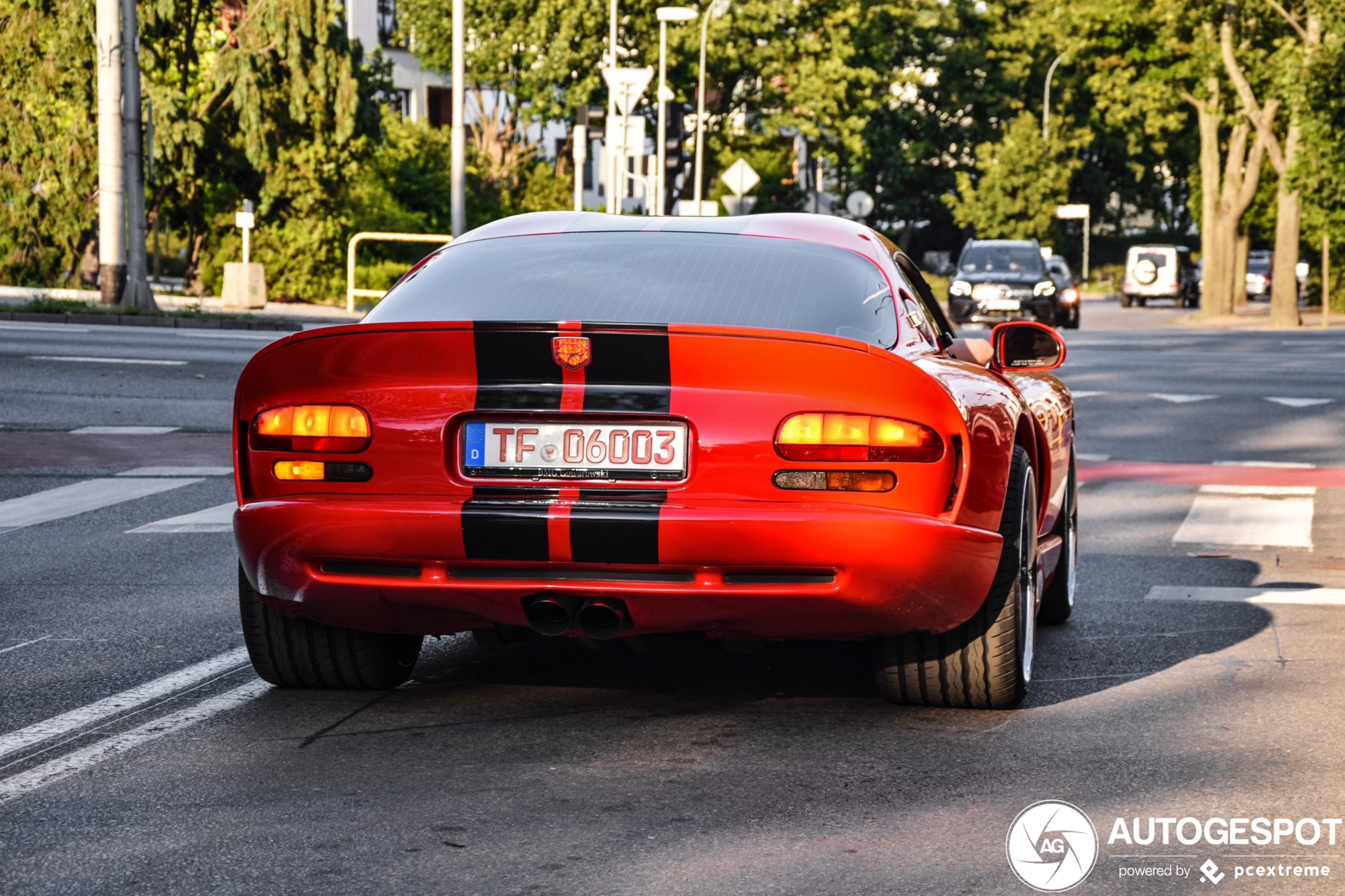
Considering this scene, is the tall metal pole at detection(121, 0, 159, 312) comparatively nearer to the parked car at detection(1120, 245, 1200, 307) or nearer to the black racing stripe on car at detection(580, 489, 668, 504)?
the black racing stripe on car at detection(580, 489, 668, 504)

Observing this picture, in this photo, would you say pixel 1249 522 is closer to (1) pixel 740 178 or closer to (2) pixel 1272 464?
(2) pixel 1272 464

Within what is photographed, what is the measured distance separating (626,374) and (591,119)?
98.0ft

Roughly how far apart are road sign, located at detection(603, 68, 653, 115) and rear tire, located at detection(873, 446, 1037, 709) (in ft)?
95.7

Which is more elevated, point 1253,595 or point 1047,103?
point 1047,103

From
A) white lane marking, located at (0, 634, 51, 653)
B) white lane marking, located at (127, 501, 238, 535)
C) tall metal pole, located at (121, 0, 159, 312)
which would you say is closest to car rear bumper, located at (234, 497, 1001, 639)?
white lane marking, located at (0, 634, 51, 653)

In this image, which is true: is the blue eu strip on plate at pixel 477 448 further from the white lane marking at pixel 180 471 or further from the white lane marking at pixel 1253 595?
the white lane marking at pixel 180 471

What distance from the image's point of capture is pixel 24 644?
6113mm

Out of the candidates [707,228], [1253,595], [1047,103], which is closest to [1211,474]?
[1253,595]

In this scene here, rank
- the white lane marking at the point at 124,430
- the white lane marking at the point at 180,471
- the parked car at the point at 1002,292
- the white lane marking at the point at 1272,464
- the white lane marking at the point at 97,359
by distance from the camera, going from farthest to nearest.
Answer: the parked car at the point at 1002,292 < the white lane marking at the point at 97,359 < the white lane marking at the point at 124,430 < the white lane marking at the point at 1272,464 < the white lane marking at the point at 180,471

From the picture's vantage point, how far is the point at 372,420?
4676mm

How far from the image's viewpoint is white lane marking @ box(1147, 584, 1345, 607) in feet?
24.1

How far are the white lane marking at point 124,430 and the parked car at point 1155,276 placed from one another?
48.8 meters

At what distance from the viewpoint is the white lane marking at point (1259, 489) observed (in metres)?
A: 11.2

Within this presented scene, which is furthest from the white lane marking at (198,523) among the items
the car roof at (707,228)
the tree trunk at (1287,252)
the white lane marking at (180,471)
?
the tree trunk at (1287,252)
